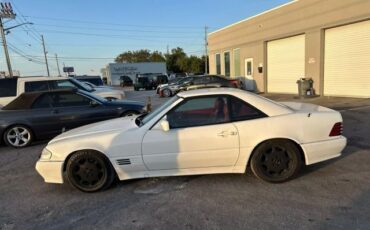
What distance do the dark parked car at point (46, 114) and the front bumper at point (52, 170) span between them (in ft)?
11.2

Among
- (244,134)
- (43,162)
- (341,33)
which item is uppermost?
(341,33)

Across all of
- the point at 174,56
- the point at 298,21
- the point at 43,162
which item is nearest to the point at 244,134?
the point at 43,162

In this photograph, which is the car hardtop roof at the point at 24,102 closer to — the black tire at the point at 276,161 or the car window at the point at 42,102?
the car window at the point at 42,102

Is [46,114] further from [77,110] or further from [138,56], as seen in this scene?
[138,56]

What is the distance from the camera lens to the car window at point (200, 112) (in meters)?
4.27

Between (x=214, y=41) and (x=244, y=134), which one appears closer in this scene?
(x=244, y=134)

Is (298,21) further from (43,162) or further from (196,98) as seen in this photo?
(43,162)

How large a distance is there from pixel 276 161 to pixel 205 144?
1.06m

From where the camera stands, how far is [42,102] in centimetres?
773

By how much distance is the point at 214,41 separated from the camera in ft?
93.5

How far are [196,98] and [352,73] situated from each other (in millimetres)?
12633

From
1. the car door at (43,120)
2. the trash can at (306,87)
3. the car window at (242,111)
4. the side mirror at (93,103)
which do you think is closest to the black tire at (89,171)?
the car window at (242,111)

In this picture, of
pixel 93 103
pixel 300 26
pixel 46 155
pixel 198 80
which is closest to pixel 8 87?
pixel 93 103

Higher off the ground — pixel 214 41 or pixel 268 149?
pixel 214 41
